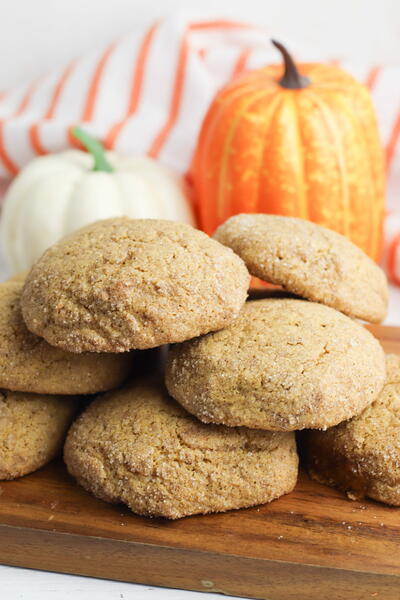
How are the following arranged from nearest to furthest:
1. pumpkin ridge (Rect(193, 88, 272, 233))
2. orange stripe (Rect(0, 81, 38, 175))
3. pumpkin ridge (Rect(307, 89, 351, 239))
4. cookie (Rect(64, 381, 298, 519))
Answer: cookie (Rect(64, 381, 298, 519)), pumpkin ridge (Rect(307, 89, 351, 239)), pumpkin ridge (Rect(193, 88, 272, 233)), orange stripe (Rect(0, 81, 38, 175))

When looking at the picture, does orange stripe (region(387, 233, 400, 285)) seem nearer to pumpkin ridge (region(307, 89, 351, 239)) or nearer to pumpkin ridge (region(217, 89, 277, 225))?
pumpkin ridge (region(307, 89, 351, 239))

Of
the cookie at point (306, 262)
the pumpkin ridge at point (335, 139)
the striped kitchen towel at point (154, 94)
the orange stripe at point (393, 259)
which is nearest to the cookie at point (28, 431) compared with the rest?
the cookie at point (306, 262)

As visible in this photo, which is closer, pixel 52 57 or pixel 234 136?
pixel 234 136

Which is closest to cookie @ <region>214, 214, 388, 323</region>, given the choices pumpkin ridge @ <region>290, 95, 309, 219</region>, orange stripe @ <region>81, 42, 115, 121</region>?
pumpkin ridge @ <region>290, 95, 309, 219</region>

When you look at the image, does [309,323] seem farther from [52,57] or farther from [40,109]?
[52,57]

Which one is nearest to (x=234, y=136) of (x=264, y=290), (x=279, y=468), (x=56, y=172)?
(x=56, y=172)

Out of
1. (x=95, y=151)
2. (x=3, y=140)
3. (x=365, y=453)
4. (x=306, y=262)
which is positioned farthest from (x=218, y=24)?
(x=365, y=453)

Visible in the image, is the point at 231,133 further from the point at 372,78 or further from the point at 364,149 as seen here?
the point at 372,78
